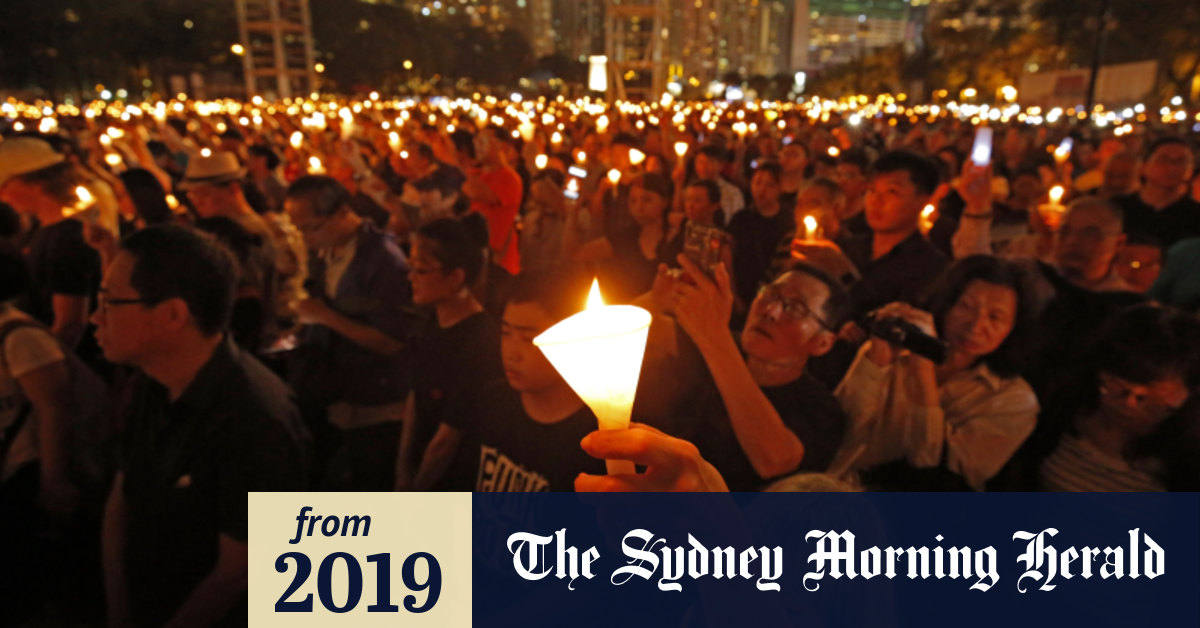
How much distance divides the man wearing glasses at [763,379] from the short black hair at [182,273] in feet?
4.96

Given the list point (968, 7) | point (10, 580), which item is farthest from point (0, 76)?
point (968, 7)

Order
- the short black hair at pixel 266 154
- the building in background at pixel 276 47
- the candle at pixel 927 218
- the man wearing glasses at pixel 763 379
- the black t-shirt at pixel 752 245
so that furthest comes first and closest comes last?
the building in background at pixel 276 47 → the short black hair at pixel 266 154 → the black t-shirt at pixel 752 245 → the candle at pixel 927 218 → the man wearing glasses at pixel 763 379

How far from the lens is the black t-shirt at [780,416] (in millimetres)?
2277

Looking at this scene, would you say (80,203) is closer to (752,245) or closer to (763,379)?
(763,379)

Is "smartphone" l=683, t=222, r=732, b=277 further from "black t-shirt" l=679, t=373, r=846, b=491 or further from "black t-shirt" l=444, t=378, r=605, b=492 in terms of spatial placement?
"black t-shirt" l=444, t=378, r=605, b=492

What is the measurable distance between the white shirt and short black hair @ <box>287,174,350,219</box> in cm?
280

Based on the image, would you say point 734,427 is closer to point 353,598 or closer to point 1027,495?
point 1027,495

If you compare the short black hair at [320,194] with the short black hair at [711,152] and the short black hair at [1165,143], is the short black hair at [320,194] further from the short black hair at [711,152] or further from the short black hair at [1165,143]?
the short black hair at [1165,143]

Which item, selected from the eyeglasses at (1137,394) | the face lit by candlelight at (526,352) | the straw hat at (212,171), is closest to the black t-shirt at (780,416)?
the face lit by candlelight at (526,352)

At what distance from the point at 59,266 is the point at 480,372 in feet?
8.33

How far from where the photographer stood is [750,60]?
563ft

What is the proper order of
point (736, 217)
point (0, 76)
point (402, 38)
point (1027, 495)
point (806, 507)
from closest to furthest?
point (806, 507)
point (1027, 495)
point (736, 217)
point (0, 76)
point (402, 38)

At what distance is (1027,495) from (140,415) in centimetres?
293

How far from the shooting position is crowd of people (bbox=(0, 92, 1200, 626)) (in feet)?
7.29
